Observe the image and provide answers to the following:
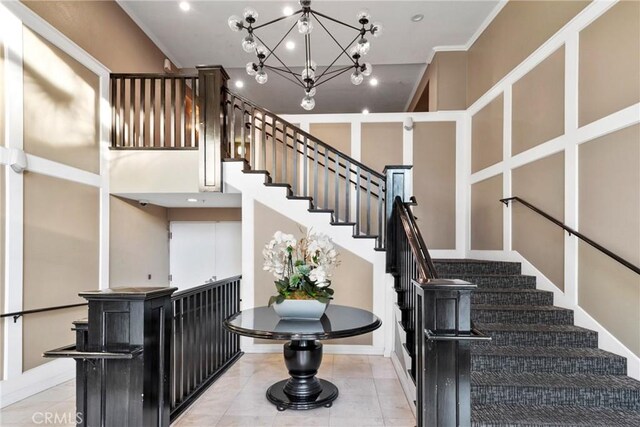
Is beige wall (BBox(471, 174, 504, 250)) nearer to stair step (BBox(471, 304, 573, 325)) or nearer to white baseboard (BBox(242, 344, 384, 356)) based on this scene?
stair step (BBox(471, 304, 573, 325))

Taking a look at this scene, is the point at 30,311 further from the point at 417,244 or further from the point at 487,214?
the point at 487,214

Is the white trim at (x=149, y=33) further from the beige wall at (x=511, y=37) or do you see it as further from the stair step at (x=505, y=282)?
the stair step at (x=505, y=282)

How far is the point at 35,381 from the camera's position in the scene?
3139 millimetres

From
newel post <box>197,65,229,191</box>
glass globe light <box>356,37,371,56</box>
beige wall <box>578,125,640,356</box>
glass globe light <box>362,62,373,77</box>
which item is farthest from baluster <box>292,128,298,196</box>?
beige wall <box>578,125,640,356</box>

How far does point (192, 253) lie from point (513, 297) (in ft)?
16.8

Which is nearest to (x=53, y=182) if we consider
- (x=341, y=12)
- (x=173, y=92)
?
(x=173, y=92)

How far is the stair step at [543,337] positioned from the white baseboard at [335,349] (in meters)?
1.51

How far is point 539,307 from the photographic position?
10.9ft

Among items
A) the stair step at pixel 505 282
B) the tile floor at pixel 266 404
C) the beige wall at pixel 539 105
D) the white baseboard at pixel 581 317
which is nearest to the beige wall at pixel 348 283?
the tile floor at pixel 266 404

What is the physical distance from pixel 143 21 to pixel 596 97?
5785 mm

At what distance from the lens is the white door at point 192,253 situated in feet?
20.4

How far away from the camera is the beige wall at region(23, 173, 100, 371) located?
10.4 ft

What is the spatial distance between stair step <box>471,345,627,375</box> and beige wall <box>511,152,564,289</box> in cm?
85

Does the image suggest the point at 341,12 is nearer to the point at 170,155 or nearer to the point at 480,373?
the point at 170,155
